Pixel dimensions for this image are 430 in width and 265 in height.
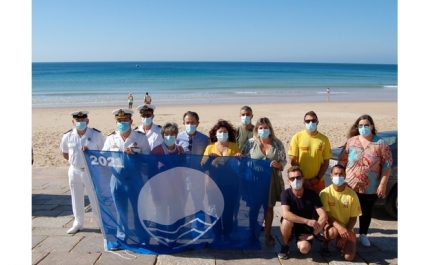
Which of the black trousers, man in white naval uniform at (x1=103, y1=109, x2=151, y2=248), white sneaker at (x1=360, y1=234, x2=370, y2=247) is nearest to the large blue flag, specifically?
man in white naval uniform at (x1=103, y1=109, x2=151, y2=248)

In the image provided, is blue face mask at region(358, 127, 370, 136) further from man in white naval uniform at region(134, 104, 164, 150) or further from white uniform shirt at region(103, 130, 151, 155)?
white uniform shirt at region(103, 130, 151, 155)

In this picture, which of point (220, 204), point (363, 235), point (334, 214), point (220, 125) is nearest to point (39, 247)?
point (220, 204)

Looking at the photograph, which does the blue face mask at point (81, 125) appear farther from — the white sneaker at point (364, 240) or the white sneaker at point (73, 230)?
the white sneaker at point (364, 240)

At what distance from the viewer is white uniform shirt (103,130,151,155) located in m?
5.52

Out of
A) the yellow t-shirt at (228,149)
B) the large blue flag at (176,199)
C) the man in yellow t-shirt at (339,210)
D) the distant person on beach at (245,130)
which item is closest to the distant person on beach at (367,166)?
the man in yellow t-shirt at (339,210)

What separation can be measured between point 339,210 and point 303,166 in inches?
29.4

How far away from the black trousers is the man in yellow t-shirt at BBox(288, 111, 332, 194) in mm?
629

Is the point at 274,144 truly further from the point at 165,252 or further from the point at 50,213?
the point at 50,213

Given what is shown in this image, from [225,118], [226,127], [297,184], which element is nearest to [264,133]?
[226,127]

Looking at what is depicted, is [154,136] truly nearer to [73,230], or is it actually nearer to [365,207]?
[73,230]

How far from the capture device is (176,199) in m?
5.41

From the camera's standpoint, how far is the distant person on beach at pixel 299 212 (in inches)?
202

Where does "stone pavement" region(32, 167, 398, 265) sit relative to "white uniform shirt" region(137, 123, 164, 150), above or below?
below

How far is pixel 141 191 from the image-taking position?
5.38m
